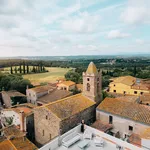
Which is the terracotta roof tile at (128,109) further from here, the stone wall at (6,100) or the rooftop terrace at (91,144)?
the stone wall at (6,100)

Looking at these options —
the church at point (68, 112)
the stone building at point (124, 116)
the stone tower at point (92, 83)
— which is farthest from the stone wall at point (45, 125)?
the stone tower at point (92, 83)

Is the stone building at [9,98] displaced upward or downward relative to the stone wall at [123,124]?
downward

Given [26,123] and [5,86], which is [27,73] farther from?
[26,123]

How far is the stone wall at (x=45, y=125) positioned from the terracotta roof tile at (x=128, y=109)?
7.85m

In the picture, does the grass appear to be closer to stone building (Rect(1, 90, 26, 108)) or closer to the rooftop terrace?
stone building (Rect(1, 90, 26, 108))

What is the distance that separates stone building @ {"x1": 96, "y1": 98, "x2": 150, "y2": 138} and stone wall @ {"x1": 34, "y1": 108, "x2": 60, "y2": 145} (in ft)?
25.1

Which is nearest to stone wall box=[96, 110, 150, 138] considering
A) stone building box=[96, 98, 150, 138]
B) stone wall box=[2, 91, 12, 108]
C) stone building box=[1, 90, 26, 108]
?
stone building box=[96, 98, 150, 138]

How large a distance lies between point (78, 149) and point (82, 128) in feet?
13.8

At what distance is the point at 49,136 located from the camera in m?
22.2

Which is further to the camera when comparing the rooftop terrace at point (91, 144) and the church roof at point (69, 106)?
the church roof at point (69, 106)

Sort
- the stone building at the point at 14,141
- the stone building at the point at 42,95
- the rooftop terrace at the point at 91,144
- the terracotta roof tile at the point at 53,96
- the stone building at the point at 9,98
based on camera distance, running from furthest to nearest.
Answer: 1. the stone building at the point at 9,98
2. the stone building at the point at 42,95
3. the terracotta roof tile at the point at 53,96
4. the stone building at the point at 14,141
5. the rooftop terrace at the point at 91,144

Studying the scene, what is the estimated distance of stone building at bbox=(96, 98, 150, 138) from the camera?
69.6 ft

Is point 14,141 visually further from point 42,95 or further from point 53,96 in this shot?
point 42,95

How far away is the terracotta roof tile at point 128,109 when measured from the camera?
70.4 ft
